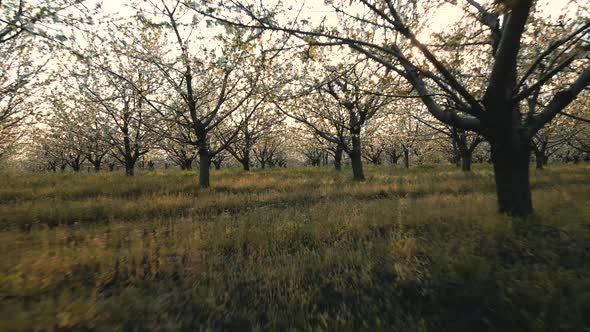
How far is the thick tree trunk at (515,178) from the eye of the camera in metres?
4.65

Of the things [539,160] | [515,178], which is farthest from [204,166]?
[539,160]

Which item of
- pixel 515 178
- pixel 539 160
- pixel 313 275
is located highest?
pixel 539 160

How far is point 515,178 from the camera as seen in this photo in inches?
185

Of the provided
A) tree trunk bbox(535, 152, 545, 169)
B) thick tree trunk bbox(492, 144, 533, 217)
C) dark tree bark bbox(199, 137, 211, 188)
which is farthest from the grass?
tree trunk bbox(535, 152, 545, 169)

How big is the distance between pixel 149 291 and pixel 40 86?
17292mm

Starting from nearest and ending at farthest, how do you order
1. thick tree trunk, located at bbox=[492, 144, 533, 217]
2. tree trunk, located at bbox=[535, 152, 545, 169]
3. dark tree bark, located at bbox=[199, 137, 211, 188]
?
thick tree trunk, located at bbox=[492, 144, 533, 217] < dark tree bark, located at bbox=[199, 137, 211, 188] < tree trunk, located at bbox=[535, 152, 545, 169]

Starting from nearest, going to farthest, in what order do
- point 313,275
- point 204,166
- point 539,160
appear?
point 313,275
point 204,166
point 539,160

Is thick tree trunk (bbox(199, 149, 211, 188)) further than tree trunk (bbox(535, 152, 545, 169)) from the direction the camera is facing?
No

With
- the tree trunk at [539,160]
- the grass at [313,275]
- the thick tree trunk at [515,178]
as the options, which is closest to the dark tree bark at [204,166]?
the grass at [313,275]

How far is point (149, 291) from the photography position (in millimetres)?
2846

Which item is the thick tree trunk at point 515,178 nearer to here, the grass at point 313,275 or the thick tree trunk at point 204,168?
the grass at point 313,275

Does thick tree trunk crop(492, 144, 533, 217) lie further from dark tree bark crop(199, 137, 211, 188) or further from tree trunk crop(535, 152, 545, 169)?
tree trunk crop(535, 152, 545, 169)

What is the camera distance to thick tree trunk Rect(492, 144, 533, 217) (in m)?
4.65

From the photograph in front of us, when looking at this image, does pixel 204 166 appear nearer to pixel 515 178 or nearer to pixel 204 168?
pixel 204 168
